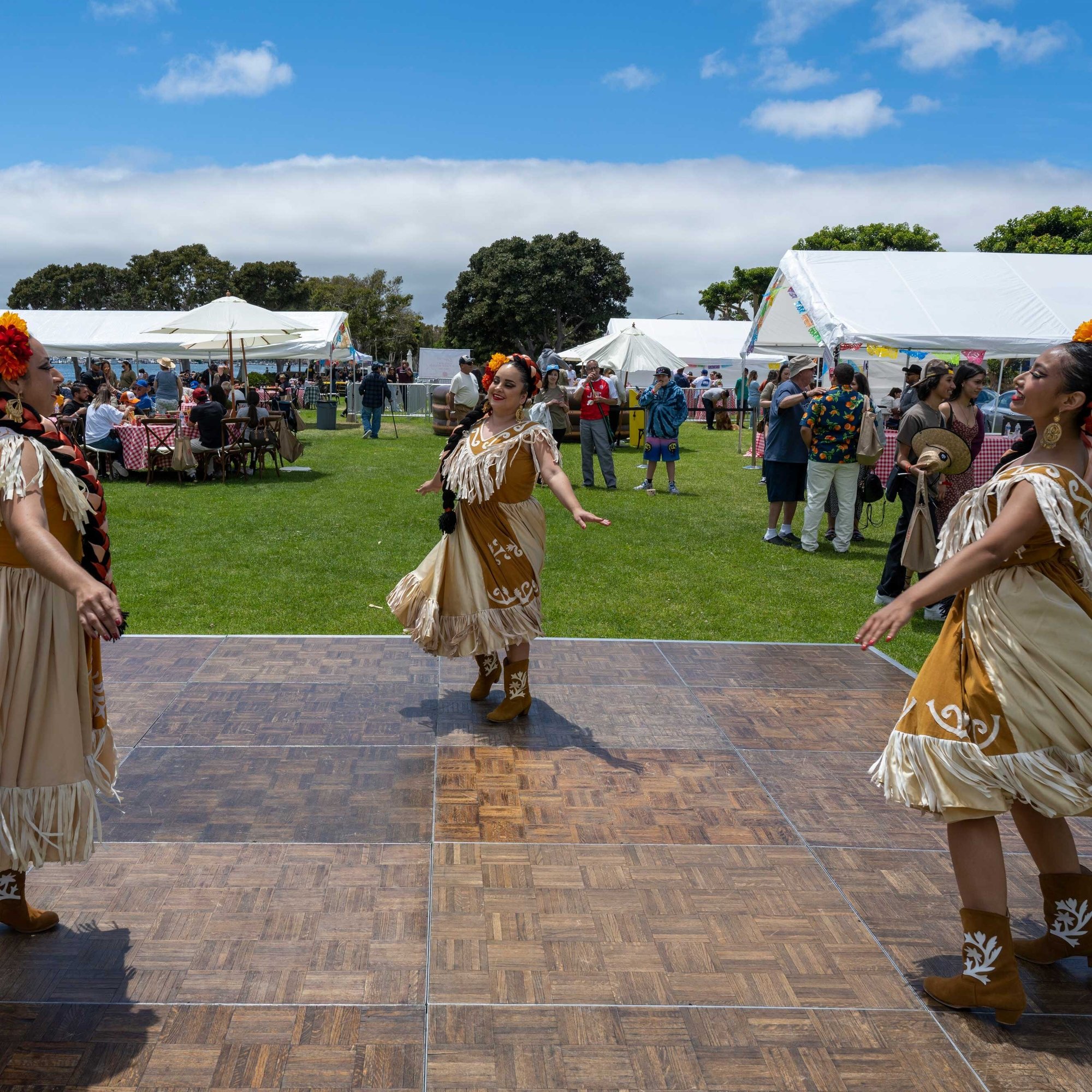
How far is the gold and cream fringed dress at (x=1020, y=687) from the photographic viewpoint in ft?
9.41

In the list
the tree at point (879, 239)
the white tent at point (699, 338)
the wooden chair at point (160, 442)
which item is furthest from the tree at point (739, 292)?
the wooden chair at point (160, 442)

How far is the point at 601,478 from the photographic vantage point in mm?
16891

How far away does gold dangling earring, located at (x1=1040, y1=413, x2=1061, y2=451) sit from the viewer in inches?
115

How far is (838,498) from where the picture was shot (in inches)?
437

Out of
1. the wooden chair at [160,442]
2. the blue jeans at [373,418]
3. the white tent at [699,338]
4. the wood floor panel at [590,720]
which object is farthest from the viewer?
the white tent at [699,338]

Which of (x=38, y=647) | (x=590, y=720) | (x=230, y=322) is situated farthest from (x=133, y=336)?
(x=38, y=647)

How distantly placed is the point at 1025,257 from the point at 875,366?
22.4m

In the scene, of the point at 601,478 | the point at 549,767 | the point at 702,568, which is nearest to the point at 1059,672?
the point at 549,767

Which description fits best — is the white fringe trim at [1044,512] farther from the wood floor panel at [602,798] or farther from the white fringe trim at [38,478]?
the white fringe trim at [38,478]

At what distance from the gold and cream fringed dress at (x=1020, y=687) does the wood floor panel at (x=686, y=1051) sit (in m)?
0.66

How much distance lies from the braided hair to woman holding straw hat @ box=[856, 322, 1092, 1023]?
2809 mm

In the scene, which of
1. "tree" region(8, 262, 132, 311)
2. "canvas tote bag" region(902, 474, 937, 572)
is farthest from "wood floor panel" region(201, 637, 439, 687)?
"tree" region(8, 262, 132, 311)

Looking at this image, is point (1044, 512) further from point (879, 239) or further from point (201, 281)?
point (201, 281)

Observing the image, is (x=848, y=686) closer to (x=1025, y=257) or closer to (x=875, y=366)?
(x=1025, y=257)
